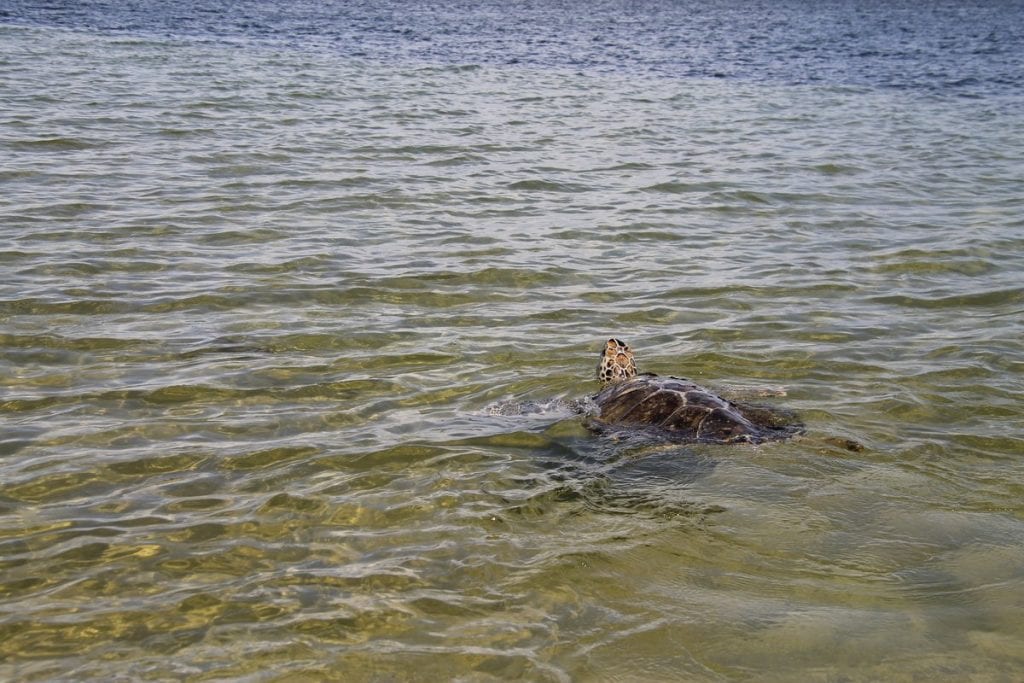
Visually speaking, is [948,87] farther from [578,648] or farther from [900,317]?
[578,648]

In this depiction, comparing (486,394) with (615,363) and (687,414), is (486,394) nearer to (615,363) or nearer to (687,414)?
(615,363)

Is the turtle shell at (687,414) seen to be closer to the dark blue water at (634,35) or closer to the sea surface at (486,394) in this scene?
the sea surface at (486,394)

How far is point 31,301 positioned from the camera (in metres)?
8.30

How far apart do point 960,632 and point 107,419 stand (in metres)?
4.79

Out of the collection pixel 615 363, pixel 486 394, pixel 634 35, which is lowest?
pixel 486 394

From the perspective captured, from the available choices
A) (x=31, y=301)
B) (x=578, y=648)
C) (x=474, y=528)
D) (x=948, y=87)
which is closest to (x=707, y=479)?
(x=474, y=528)

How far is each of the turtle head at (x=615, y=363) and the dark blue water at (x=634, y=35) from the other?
18.9 m

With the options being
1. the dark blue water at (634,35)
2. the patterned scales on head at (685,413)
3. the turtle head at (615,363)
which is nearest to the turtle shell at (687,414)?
the patterned scales on head at (685,413)

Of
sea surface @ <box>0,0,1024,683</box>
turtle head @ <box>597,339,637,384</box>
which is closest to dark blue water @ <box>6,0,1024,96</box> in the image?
sea surface @ <box>0,0,1024,683</box>

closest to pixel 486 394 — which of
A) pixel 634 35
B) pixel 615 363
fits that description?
pixel 615 363

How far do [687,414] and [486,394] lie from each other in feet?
4.72

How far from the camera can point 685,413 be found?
6.49 meters

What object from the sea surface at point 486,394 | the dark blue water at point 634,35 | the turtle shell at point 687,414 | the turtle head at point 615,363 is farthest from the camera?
the dark blue water at point 634,35

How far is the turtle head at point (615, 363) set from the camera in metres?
7.32
